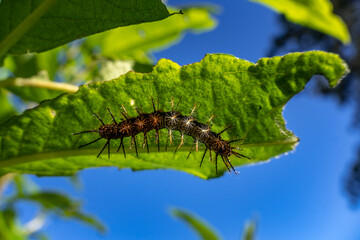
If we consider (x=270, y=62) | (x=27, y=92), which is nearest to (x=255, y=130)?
(x=270, y=62)

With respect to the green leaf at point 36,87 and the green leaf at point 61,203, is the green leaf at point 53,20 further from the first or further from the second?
the green leaf at point 61,203

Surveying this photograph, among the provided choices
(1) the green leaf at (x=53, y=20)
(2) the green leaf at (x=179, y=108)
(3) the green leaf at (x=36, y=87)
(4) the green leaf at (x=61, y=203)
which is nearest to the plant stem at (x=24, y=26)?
(1) the green leaf at (x=53, y=20)

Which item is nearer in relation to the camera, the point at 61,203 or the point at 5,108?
the point at 5,108

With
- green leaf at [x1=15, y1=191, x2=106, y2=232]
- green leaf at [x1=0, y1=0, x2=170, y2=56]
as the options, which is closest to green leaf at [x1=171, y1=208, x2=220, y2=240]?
green leaf at [x1=15, y1=191, x2=106, y2=232]

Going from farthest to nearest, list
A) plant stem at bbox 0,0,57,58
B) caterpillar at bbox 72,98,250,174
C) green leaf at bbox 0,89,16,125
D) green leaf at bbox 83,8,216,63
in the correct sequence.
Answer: green leaf at bbox 83,8,216,63 → green leaf at bbox 0,89,16,125 → caterpillar at bbox 72,98,250,174 → plant stem at bbox 0,0,57,58

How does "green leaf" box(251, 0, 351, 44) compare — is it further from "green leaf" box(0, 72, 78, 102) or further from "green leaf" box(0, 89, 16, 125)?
"green leaf" box(0, 89, 16, 125)


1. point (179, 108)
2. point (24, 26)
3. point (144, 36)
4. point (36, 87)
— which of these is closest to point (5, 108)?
point (36, 87)

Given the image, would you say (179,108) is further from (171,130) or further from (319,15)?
(319,15)
